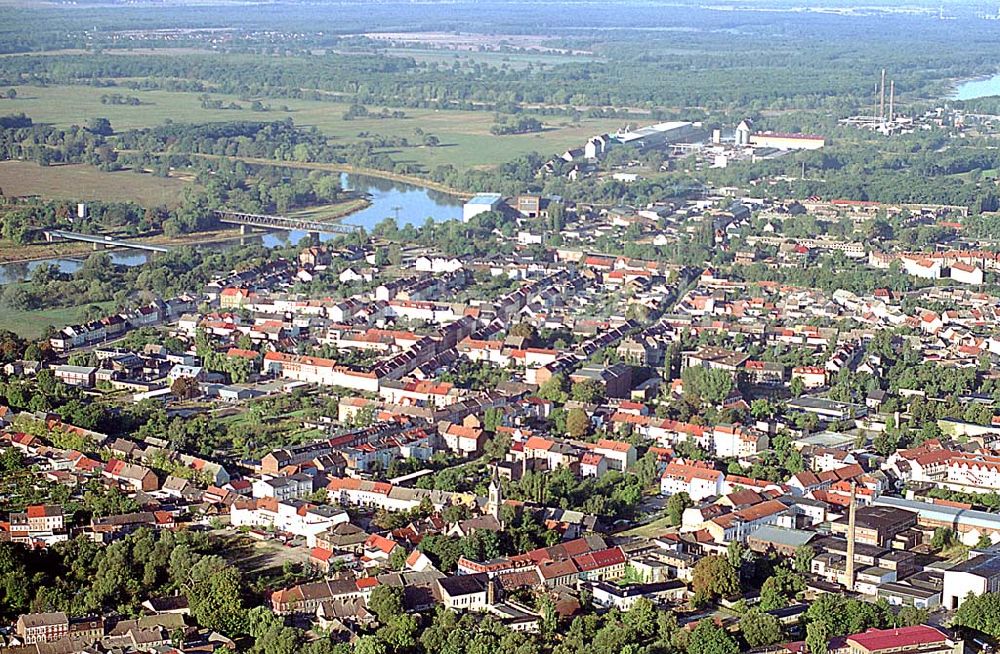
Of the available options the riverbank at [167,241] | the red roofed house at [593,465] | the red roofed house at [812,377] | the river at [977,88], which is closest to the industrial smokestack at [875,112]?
the river at [977,88]

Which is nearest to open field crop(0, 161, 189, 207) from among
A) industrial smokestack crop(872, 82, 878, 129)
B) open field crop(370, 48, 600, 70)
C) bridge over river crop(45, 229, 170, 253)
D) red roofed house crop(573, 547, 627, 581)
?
bridge over river crop(45, 229, 170, 253)

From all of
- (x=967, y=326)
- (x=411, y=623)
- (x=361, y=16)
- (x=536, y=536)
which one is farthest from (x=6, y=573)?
(x=361, y=16)

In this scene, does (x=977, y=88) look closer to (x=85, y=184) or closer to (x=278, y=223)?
(x=278, y=223)

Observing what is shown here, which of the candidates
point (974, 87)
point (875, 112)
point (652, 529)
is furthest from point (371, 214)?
point (974, 87)

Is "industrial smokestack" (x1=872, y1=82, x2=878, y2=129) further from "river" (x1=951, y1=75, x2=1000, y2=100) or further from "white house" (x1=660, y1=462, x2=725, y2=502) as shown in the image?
"white house" (x1=660, y1=462, x2=725, y2=502)

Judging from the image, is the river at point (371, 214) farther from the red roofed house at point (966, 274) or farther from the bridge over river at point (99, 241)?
the red roofed house at point (966, 274)

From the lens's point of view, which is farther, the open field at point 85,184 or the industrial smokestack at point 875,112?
the industrial smokestack at point 875,112

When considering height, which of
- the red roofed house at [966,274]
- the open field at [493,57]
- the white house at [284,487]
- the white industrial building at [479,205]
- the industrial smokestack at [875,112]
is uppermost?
the white house at [284,487]
